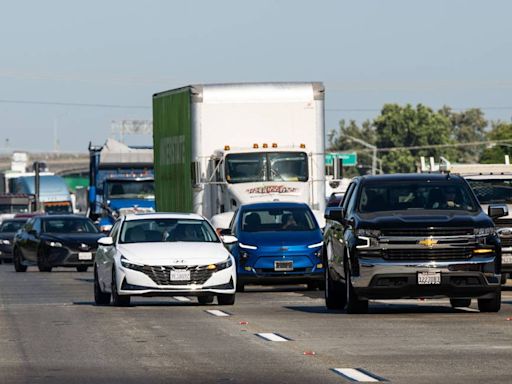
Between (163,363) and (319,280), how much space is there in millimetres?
15029

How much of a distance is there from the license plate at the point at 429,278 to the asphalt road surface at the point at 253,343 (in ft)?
1.44

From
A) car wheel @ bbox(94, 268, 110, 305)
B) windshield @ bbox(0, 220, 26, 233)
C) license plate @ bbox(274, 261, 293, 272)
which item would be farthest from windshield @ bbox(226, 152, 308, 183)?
windshield @ bbox(0, 220, 26, 233)

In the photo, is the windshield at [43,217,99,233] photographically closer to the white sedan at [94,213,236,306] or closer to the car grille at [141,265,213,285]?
the white sedan at [94,213,236,306]

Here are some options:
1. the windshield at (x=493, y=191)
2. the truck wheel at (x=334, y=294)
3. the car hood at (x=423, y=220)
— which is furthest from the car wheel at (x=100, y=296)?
the windshield at (x=493, y=191)

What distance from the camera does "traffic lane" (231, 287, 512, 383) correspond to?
14797mm

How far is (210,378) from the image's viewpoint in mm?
14109

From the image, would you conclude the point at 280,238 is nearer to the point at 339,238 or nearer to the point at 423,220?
the point at 339,238

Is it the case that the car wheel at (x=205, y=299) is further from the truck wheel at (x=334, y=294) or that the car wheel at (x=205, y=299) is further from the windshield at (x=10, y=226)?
the windshield at (x=10, y=226)

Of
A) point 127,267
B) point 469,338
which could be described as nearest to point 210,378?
point 469,338

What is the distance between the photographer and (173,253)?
2531cm

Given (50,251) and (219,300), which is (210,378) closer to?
(219,300)

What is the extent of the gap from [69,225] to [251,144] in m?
11.5

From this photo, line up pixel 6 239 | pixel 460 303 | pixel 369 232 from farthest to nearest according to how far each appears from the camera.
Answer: pixel 6 239
pixel 460 303
pixel 369 232

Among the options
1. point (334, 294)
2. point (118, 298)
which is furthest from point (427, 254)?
point (118, 298)
